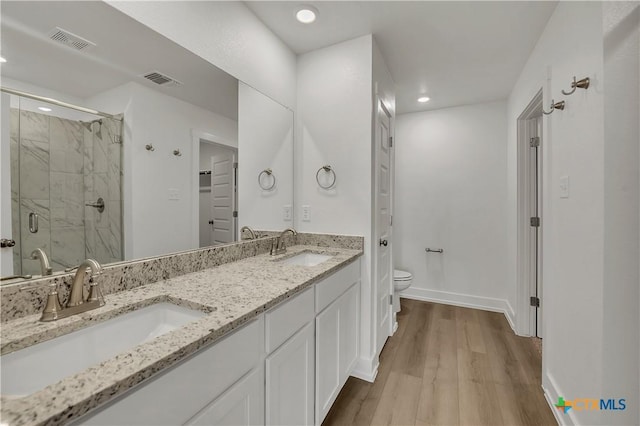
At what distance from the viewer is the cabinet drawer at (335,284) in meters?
1.32

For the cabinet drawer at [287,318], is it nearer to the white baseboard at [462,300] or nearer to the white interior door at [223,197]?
the white interior door at [223,197]

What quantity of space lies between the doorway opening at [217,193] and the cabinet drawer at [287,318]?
0.63 m

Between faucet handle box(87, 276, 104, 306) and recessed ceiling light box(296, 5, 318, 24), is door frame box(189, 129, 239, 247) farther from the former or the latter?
recessed ceiling light box(296, 5, 318, 24)

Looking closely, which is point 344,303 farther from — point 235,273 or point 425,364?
point 425,364

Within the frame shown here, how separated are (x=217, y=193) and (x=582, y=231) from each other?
6.12ft

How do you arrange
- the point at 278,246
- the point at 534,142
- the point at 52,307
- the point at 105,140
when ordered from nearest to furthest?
the point at 52,307 → the point at 105,140 → the point at 278,246 → the point at 534,142

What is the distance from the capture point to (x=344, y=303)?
5.32ft

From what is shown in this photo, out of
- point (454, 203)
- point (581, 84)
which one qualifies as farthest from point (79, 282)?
point (454, 203)

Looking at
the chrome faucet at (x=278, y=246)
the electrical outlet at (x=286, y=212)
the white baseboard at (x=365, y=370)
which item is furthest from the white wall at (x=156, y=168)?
the white baseboard at (x=365, y=370)

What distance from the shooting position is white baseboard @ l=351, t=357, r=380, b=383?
6.09 feet

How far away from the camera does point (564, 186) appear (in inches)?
57.1

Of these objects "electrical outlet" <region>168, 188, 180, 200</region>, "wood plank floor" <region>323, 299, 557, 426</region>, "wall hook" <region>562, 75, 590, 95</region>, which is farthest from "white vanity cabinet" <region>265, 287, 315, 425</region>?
"wall hook" <region>562, 75, 590, 95</region>

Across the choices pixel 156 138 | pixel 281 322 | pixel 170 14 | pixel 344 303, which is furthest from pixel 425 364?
pixel 170 14

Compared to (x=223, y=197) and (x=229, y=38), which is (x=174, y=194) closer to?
(x=223, y=197)
